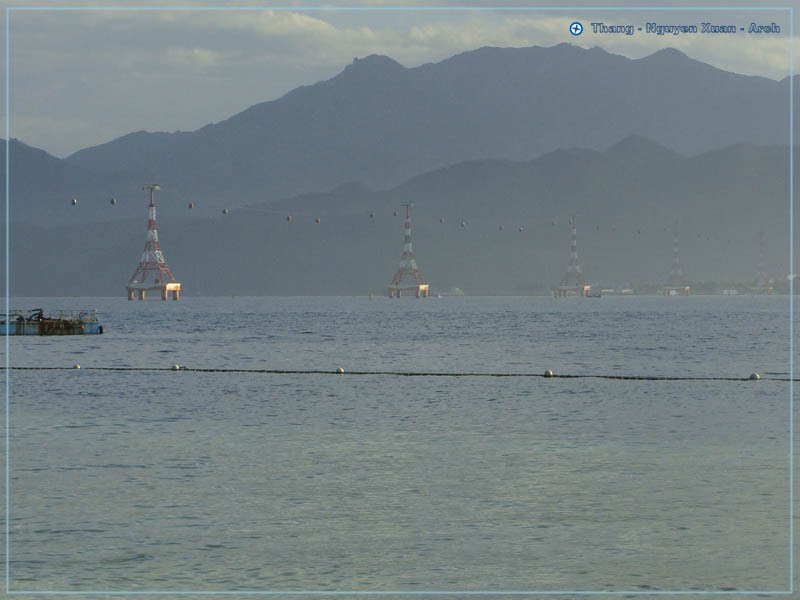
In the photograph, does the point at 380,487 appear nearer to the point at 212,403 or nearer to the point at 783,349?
the point at 212,403

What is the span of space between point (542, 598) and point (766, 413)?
3866 cm

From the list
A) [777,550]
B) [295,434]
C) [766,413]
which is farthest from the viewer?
[766,413]

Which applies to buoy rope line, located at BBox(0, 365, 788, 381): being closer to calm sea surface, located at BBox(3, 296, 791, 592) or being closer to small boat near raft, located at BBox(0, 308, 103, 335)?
calm sea surface, located at BBox(3, 296, 791, 592)

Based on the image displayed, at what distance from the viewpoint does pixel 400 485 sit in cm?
3272

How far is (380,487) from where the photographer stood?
32344 mm

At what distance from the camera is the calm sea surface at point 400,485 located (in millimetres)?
22312

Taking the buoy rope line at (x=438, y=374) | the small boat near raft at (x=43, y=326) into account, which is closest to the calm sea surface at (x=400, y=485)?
the buoy rope line at (x=438, y=374)

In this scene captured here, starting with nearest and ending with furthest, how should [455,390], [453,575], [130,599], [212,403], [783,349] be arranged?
[130,599]
[453,575]
[212,403]
[455,390]
[783,349]

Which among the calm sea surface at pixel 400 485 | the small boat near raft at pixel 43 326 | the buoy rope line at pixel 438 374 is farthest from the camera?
the small boat near raft at pixel 43 326

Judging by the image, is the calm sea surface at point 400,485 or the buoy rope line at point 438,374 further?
the buoy rope line at point 438,374

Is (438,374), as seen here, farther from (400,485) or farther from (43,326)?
(43,326)

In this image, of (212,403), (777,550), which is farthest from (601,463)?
(212,403)

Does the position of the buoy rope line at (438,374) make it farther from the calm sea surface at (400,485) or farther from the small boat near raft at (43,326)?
the small boat near raft at (43,326)

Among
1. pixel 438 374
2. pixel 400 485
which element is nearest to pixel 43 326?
pixel 438 374
